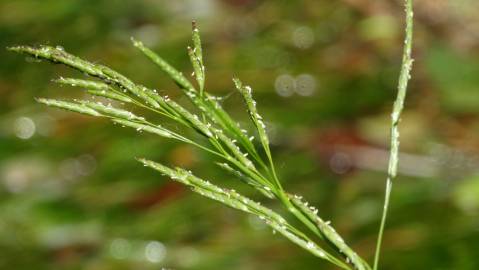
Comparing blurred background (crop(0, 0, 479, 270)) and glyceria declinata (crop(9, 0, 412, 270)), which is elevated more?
blurred background (crop(0, 0, 479, 270))

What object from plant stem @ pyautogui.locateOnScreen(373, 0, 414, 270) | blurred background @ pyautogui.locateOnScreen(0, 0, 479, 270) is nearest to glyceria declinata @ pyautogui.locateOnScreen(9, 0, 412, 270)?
plant stem @ pyautogui.locateOnScreen(373, 0, 414, 270)

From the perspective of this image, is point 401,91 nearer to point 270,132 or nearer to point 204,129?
point 204,129

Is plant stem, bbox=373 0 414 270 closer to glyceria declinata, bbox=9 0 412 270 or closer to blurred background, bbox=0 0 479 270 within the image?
glyceria declinata, bbox=9 0 412 270

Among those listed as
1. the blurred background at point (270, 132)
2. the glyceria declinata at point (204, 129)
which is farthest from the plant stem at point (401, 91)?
the blurred background at point (270, 132)

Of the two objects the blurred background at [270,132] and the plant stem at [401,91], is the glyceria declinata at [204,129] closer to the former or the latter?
the plant stem at [401,91]

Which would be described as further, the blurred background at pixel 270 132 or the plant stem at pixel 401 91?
the blurred background at pixel 270 132

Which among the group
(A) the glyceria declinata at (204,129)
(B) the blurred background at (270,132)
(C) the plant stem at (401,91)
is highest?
(B) the blurred background at (270,132)

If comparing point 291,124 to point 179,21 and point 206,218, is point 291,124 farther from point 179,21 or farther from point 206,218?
point 179,21

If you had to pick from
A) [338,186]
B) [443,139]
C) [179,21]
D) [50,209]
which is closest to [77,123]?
[50,209]
